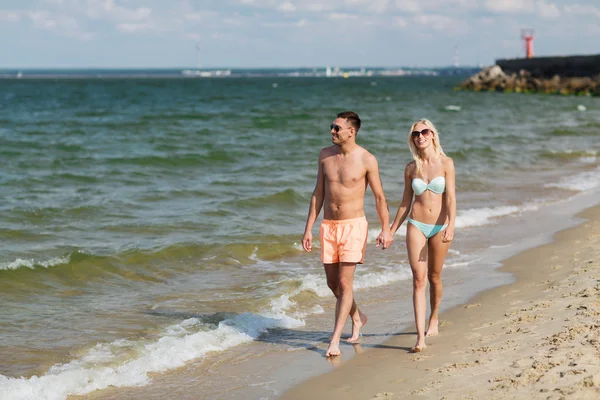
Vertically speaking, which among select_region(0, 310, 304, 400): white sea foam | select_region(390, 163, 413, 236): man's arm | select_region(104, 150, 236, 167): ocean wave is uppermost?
select_region(390, 163, 413, 236): man's arm

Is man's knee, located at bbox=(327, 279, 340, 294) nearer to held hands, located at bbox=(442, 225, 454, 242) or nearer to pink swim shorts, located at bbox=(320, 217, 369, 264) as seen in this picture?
pink swim shorts, located at bbox=(320, 217, 369, 264)

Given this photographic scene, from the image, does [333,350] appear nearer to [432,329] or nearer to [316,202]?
[432,329]

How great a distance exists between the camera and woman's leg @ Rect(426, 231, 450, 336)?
19.8 feet

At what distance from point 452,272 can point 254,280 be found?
230cm

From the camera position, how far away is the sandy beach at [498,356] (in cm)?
482

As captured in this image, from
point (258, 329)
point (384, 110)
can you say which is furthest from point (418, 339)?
point (384, 110)

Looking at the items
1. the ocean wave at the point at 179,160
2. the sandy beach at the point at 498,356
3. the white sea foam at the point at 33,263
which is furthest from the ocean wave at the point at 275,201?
the sandy beach at the point at 498,356

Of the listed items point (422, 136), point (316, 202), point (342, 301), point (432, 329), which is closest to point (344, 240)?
point (316, 202)

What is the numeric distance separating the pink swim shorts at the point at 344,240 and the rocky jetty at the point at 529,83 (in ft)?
187

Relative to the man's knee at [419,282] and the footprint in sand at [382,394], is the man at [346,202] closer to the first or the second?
the man's knee at [419,282]

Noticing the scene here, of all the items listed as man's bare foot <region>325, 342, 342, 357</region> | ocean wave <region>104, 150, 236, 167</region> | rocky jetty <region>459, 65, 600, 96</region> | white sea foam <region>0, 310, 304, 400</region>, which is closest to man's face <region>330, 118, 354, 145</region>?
man's bare foot <region>325, 342, 342, 357</region>

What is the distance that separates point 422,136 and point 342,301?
1.45 meters

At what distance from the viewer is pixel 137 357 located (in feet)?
20.9

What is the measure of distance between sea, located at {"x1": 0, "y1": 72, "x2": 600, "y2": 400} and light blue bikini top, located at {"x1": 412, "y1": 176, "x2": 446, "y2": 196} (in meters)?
1.43
